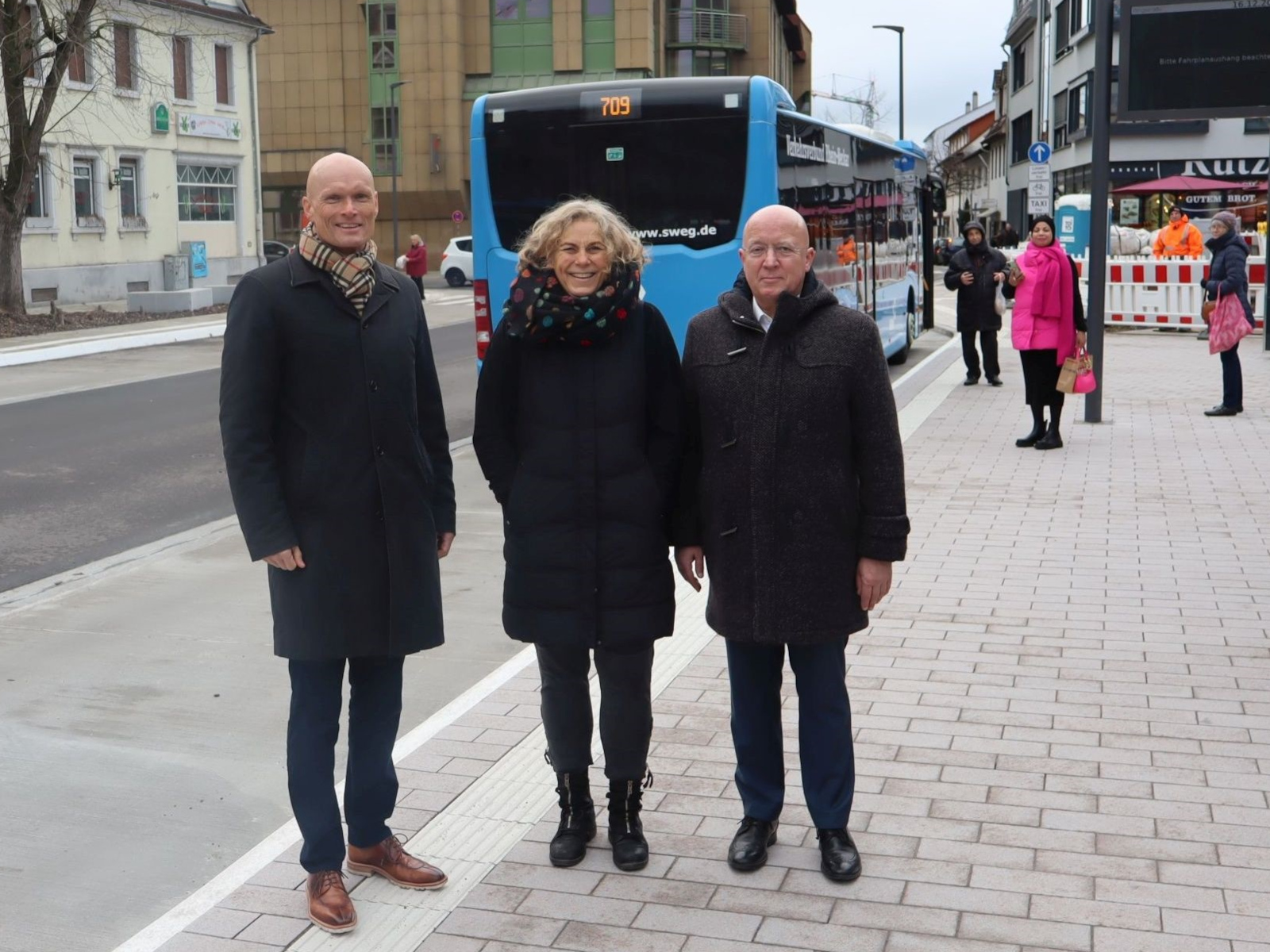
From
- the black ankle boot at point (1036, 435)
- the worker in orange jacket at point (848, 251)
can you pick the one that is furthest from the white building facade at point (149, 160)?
the black ankle boot at point (1036, 435)

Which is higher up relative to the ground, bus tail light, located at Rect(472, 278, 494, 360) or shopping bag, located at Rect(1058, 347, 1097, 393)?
bus tail light, located at Rect(472, 278, 494, 360)

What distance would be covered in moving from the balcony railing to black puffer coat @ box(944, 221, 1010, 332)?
176 ft

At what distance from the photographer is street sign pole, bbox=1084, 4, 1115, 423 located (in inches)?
524

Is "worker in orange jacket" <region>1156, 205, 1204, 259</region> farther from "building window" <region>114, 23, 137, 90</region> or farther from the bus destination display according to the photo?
"building window" <region>114, 23, 137, 90</region>

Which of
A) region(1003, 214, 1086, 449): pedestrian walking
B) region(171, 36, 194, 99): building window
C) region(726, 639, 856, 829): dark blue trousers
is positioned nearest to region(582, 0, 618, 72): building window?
region(171, 36, 194, 99): building window

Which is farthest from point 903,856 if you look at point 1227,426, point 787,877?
point 1227,426

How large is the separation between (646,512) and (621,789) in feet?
2.56

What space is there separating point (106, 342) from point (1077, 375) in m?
17.7

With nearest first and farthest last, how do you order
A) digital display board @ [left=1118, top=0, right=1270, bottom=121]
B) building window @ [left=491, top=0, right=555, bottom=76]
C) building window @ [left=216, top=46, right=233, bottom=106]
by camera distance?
digital display board @ [left=1118, top=0, right=1270, bottom=121], building window @ [left=216, top=46, right=233, bottom=106], building window @ [left=491, top=0, right=555, bottom=76]

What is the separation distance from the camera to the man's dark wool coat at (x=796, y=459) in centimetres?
393

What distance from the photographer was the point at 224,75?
42844 millimetres

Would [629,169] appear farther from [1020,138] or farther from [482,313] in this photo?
[1020,138]

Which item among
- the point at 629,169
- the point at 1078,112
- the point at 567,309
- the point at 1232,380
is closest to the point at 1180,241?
the point at 1232,380

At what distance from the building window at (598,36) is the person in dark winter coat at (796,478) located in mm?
59229
